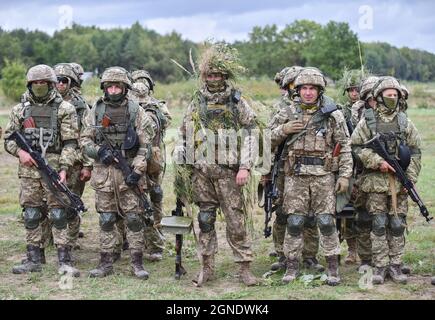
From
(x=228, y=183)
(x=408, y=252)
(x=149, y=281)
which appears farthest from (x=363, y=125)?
(x=149, y=281)

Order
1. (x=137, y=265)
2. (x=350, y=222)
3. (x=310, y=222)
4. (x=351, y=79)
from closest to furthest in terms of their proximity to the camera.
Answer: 1. (x=137, y=265)
2. (x=310, y=222)
3. (x=350, y=222)
4. (x=351, y=79)

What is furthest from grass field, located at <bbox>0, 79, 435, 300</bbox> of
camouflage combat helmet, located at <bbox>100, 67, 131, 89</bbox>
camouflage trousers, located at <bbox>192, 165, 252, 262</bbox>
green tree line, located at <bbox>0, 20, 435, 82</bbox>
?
green tree line, located at <bbox>0, 20, 435, 82</bbox>

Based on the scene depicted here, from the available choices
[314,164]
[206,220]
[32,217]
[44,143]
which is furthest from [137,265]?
[314,164]

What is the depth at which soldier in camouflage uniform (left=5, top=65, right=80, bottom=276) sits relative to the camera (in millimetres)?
8055

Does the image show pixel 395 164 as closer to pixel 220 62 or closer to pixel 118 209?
pixel 220 62

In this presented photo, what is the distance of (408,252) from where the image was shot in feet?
29.7

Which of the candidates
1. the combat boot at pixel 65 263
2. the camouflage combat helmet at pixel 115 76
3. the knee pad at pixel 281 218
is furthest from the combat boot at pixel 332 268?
the camouflage combat helmet at pixel 115 76

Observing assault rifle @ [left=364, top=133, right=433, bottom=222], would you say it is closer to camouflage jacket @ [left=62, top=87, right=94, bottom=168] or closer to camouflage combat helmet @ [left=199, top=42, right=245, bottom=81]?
camouflage combat helmet @ [left=199, top=42, right=245, bottom=81]

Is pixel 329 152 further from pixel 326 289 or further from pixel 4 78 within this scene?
pixel 4 78

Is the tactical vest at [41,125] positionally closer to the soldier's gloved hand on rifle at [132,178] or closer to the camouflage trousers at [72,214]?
the camouflage trousers at [72,214]

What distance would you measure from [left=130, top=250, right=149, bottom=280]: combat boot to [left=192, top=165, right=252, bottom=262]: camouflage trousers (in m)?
0.74

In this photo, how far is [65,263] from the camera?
26.9 ft

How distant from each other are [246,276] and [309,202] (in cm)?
109

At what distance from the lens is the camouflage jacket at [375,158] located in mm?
7621
